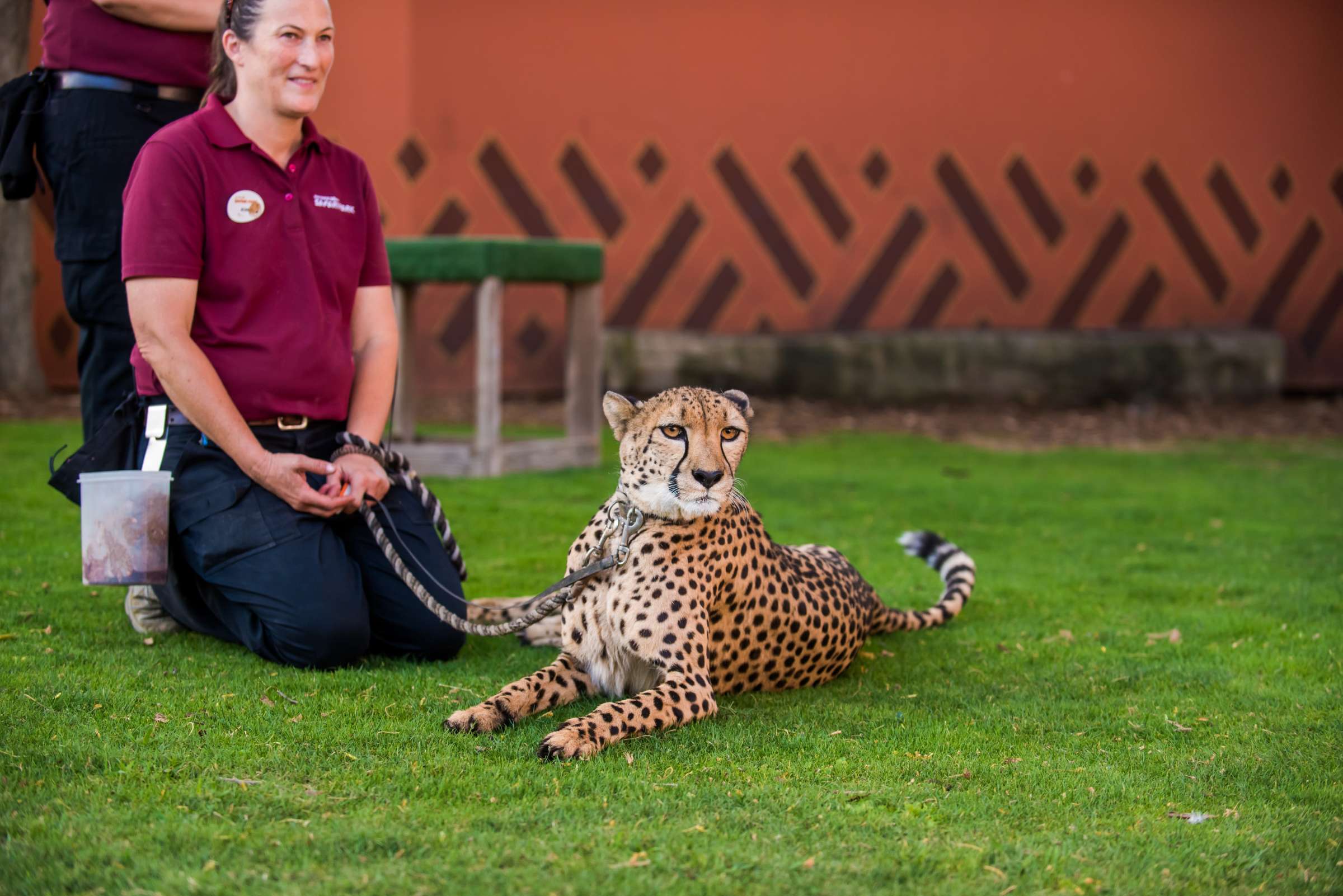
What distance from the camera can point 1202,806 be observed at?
7.20 ft

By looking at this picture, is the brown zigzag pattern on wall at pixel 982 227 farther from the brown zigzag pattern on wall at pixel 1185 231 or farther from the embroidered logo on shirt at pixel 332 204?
the embroidered logo on shirt at pixel 332 204

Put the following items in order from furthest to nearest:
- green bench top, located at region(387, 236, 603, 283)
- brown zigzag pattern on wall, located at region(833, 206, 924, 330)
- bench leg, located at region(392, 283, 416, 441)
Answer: brown zigzag pattern on wall, located at region(833, 206, 924, 330) → bench leg, located at region(392, 283, 416, 441) → green bench top, located at region(387, 236, 603, 283)

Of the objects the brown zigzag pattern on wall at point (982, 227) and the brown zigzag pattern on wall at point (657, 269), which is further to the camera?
the brown zigzag pattern on wall at point (982, 227)

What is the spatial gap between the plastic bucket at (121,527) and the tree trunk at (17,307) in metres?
4.19

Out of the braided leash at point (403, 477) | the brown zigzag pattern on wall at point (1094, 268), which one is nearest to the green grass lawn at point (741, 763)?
the braided leash at point (403, 477)

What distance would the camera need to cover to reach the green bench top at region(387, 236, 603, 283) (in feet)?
16.5

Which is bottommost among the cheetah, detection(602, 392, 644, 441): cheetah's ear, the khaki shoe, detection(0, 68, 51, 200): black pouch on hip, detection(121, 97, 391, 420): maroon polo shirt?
the khaki shoe

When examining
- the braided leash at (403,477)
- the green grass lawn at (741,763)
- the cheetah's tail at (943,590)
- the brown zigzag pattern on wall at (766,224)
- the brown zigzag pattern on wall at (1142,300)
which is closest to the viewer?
the green grass lawn at (741,763)

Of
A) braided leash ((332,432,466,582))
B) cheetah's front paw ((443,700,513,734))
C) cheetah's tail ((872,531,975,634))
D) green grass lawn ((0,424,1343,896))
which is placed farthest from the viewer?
cheetah's tail ((872,531,975,634))

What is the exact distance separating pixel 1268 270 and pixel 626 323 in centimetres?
Answer: 400

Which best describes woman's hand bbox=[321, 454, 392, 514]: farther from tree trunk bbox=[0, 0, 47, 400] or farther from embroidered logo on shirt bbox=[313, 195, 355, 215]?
tree trunk bbox=[0, 0, 47, 400]

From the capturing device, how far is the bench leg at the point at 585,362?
18.3 feet

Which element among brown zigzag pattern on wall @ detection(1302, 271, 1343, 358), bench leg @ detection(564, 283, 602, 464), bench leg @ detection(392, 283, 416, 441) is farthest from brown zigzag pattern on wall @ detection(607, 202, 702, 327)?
brown zigzag pattern on wall @ detection(1302, 271, 1343, 358)

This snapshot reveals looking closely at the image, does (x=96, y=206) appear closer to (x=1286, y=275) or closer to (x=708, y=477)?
(x=708, y=477)
